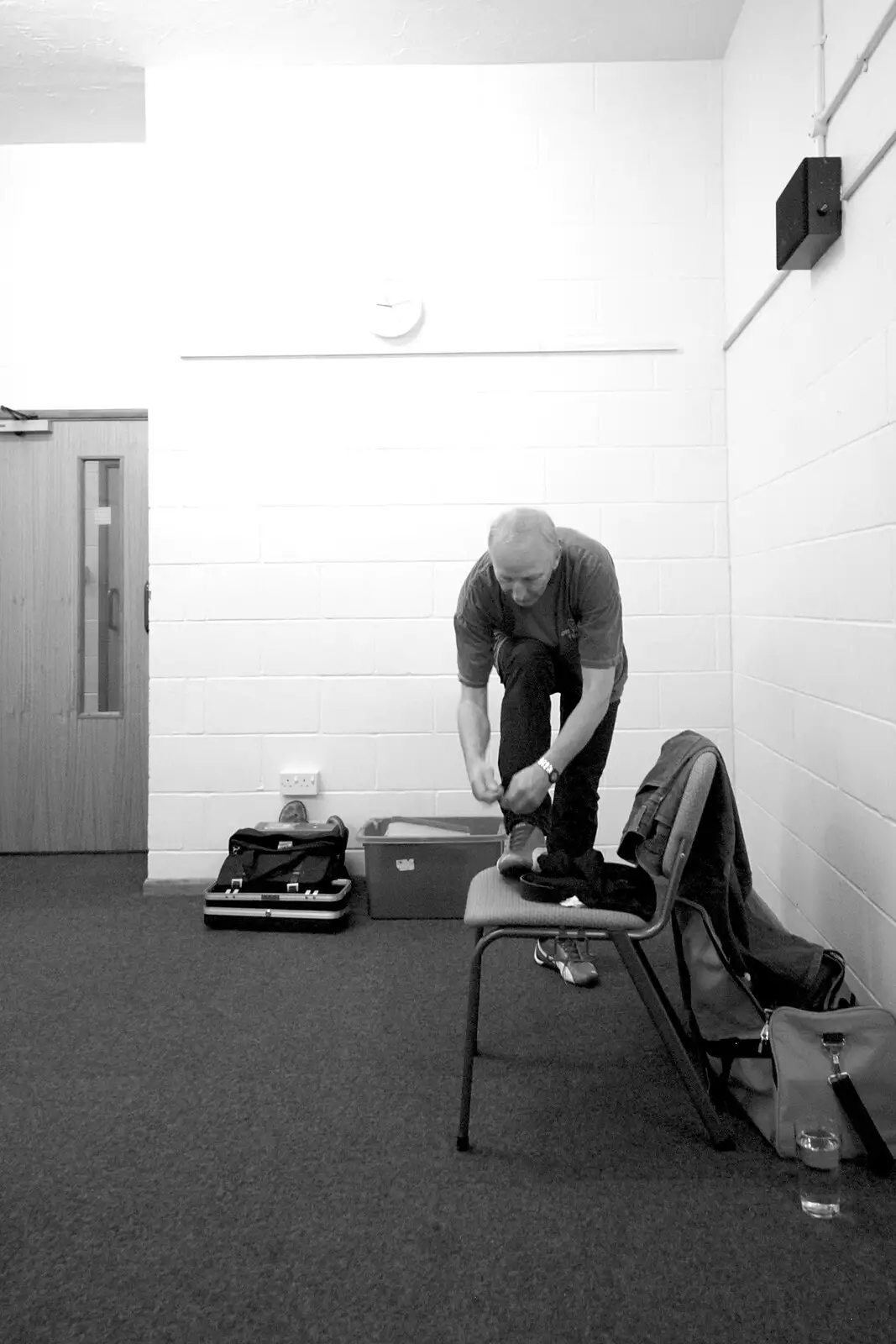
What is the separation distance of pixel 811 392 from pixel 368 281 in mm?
1792

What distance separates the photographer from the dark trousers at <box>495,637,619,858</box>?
→ 8.57 feet

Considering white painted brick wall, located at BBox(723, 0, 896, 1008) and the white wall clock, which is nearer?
white painted brick wall, located at BBox(723, 0, 896, 1008)

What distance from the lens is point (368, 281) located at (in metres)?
3.79

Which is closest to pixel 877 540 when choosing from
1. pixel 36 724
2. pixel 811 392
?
pixel 811 392

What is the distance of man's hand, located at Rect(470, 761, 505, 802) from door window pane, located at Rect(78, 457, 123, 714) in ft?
8.54

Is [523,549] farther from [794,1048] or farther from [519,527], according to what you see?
[794,1048]

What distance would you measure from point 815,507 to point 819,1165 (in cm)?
162

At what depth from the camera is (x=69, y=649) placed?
4.46m

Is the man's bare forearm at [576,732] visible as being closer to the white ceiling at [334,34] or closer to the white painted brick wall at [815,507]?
the white painted brick wall at [815,507]

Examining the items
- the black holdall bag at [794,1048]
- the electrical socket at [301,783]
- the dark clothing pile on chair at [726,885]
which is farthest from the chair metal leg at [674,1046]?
the electrical socket at [301,783]

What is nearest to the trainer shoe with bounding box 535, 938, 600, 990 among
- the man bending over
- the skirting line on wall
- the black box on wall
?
the man bending over

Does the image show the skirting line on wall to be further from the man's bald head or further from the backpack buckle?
the backpack buckle

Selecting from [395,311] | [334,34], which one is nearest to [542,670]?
[395,311]

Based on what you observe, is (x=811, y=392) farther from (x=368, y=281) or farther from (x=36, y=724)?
(x=36, y=724)
